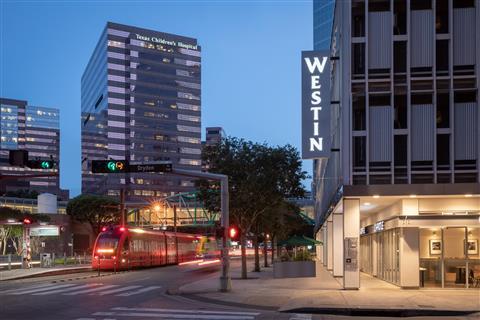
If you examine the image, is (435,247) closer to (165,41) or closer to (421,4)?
(421,4)

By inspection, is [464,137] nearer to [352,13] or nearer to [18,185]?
[352,13]

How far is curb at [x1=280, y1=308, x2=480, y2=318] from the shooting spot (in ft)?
63.4

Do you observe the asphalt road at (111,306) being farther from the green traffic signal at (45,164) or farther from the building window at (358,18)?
the building window at (358,18)

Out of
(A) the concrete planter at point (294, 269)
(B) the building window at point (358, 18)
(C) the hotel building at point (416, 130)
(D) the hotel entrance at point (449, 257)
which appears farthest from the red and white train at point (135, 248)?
(B) the building window at point (358, 18)

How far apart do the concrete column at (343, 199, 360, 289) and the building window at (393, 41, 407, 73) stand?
5.93m

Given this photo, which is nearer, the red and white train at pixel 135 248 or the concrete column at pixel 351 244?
the concrete column at pixel 351 244

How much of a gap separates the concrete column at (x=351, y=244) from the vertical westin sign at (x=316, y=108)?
2.55 metres

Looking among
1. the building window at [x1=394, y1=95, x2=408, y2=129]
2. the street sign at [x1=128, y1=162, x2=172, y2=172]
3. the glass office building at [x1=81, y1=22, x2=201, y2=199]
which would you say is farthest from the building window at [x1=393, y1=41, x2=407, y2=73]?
the glass office building at [x1=81, y1=22, x2=201, y2=199]

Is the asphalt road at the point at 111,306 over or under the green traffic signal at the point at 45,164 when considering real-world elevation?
under

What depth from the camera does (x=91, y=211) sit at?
91000mm

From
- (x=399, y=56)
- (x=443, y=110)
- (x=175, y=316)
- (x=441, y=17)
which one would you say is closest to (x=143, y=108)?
(x=399, y=56)

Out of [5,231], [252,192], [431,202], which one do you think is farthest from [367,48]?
[5,231]

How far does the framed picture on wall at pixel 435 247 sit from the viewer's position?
27531 mm

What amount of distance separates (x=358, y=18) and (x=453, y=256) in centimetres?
1116
